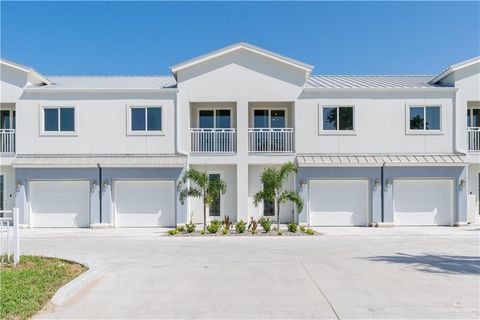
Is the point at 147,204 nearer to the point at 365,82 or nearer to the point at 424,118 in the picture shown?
the point at 365,82

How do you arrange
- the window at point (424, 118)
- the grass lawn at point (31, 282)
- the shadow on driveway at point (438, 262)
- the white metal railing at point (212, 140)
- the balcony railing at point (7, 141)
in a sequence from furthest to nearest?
the white metal railing at point (212, 140) < the balcony railing at point (7, 141) < the window at point (424, 118) < the shadow on driveway at point (438, 262) < the grass lawn at point (31, 282)

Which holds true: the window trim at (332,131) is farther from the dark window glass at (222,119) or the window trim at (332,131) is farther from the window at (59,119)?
the window at (59,119)

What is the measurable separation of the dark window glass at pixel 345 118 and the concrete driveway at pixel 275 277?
19.3 feet

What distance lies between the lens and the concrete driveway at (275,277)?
5.86 m

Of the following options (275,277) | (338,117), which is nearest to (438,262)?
(275,277)

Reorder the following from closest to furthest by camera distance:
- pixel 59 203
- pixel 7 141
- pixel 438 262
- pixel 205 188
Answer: pixel 438 262 < pixel 205 188 < pixel 59 203 < pixel 7 141

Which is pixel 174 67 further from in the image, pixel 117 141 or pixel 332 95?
pixel 332 95

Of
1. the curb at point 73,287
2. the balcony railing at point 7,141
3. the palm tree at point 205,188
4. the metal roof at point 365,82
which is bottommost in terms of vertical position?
the curb at point 73,287

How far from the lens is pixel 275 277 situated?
7832mm

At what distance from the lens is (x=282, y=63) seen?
1755 centimetres

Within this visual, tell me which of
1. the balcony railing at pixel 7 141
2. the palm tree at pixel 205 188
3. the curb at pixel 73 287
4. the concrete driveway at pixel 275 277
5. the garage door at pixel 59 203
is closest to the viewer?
the concrete driveway at pixel 275 277

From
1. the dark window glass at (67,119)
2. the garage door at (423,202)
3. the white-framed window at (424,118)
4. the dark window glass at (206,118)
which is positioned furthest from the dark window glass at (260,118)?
the dark window glass at (67,119)

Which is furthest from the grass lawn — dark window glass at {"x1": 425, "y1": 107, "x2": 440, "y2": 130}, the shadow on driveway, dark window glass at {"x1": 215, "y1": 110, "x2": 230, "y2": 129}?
dark window glass at {"x1": 425, "y1": 107, "x2": 440, "y2": 130}

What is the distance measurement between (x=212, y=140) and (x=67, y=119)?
22.9 feet
